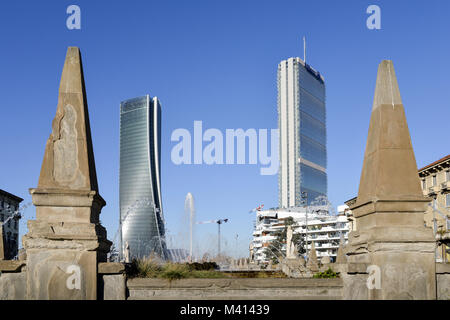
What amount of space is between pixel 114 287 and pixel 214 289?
6.58 ft

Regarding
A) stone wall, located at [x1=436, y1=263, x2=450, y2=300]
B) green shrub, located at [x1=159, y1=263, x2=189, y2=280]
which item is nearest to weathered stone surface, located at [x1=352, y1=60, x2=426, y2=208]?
stone wall, located at [x1=436, y1=263, x2=450, y2=300]

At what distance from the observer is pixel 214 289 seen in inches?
389

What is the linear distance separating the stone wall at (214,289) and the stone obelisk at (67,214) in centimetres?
101

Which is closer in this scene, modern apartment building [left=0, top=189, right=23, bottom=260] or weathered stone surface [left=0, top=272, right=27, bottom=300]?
weathered stone surface [left=0, top=272, right=27, bottom=300]

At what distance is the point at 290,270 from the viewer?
2395 cm

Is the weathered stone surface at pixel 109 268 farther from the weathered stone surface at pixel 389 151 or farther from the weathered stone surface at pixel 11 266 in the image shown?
the weathered stone surface at pixel 389 151

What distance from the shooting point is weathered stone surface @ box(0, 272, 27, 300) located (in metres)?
9.30

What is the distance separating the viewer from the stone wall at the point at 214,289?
980cm

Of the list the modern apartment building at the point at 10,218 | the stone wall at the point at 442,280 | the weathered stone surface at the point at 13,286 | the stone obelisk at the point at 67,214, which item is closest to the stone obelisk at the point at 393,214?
the stone wall at the point at 442,280

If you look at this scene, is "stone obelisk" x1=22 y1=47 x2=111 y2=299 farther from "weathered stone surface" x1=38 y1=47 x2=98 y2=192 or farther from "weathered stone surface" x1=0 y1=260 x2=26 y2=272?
"weathered stone surface" x1=0 y1=260 x2=26 y2=272

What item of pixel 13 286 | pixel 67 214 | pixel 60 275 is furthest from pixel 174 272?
pixel 13 286

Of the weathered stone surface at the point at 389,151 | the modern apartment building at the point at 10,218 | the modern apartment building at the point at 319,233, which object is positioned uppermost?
the weathered stone surface at the point at 389,151

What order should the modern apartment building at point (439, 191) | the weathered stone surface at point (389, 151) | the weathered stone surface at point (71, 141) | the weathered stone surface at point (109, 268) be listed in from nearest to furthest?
the weathered stone surface at point (109, 268) < the weathered stone surface at point (71, 141) < the weathered stone surface at point (389, 151) < the modern apartment building at point (439, 191)

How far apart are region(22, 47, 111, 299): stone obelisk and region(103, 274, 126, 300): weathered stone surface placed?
10.5 inches
